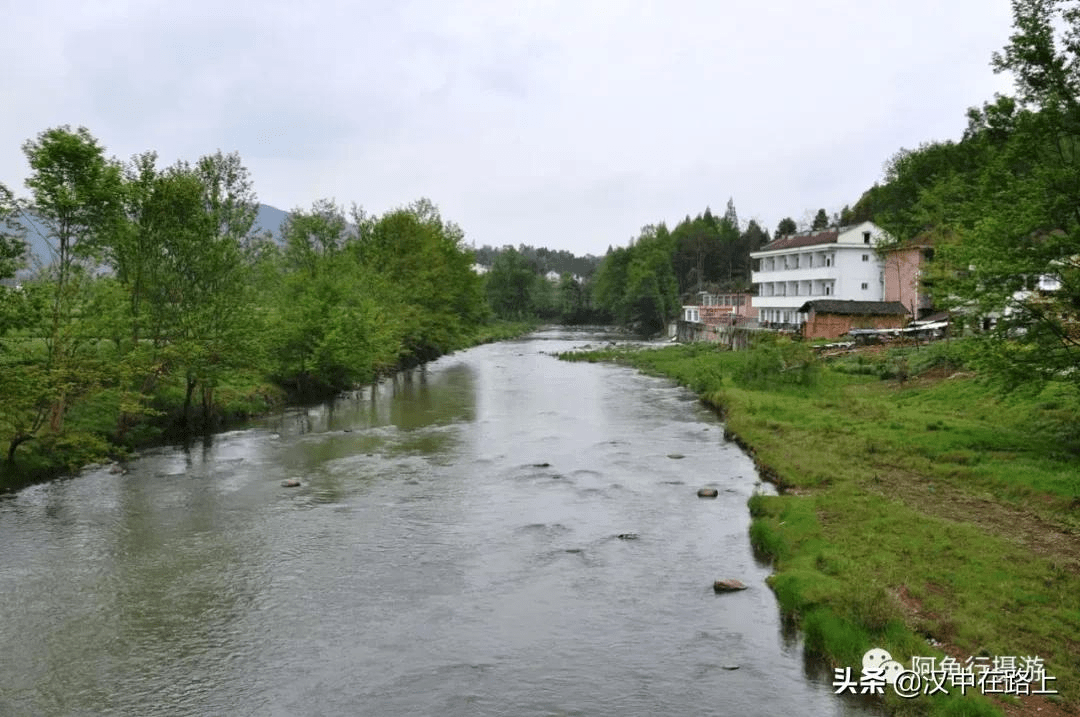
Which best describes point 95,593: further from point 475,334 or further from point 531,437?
point 475,334

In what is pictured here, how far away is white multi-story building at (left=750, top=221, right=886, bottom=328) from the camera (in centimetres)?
8150

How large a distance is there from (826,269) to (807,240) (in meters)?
6.03

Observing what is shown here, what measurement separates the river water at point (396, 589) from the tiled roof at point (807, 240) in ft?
192

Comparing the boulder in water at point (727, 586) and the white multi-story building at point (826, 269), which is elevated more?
the white multi-story building at point (826, 269)

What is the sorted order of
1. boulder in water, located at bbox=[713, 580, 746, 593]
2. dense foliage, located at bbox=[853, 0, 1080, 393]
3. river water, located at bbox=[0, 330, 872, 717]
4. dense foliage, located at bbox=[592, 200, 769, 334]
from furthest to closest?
dense foliage, located at bbox=[592, 200, 769, 334]
dense foliage, located at bbox=[853, 0, 1080, 393]
boulder in water, located at bbox=[713, 580, 746, 593]
river water, located at bbox=[0, 330, 872, 717]

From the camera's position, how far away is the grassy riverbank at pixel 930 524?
45.5 feet

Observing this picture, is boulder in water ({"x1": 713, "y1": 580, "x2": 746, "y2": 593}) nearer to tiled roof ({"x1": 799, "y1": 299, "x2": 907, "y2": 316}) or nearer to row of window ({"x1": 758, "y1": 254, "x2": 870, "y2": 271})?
tiled roof ({"x1": 799, "y1": 299, "x2": 907, "y2": 316})

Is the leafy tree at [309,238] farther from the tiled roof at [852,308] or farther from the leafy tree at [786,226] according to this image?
the leafy tree at [786,226]

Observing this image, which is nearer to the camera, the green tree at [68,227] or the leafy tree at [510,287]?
the green tree at [68,227]

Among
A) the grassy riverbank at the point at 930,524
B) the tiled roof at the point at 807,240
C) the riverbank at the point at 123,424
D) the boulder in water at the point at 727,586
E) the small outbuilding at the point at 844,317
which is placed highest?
the tiled roof at the point at 807,240

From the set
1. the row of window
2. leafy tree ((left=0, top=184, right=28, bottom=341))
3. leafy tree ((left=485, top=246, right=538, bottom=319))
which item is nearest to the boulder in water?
leafy tree ((left=0, top=184, right=28, bottom=341))

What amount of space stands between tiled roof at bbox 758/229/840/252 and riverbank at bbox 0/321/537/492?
59.1m

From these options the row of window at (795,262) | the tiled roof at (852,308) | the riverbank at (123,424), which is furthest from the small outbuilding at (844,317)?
the riverbank at (123,424)

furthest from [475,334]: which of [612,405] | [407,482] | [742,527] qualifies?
[742,527]
